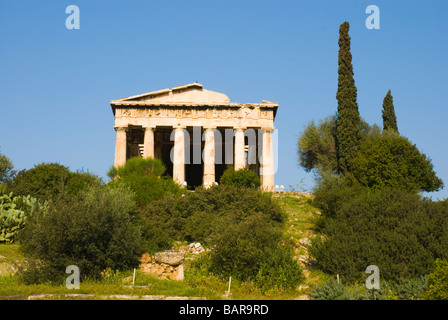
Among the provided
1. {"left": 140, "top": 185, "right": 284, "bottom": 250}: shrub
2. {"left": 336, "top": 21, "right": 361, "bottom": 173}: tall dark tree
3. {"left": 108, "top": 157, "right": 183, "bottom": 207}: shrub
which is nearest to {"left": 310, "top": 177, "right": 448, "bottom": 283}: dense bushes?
{"left": 140, "top": 185, "right": 284, "bottom": 250}: shrub

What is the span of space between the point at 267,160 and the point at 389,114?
970 centimetres

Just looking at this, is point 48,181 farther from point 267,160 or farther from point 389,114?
point 389,114

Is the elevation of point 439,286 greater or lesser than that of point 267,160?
lesser

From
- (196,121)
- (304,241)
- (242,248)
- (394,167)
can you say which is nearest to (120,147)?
(196,121)

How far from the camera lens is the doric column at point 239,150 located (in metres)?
35.3

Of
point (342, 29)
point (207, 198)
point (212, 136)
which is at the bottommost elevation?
point (207, 198)

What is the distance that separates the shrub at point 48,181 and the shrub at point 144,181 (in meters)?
1.67

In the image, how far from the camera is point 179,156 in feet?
115

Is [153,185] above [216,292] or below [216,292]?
above

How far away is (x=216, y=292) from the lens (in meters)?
15.9

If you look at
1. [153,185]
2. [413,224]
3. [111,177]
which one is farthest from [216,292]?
[111,177]

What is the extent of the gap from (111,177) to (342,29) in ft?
54.0
